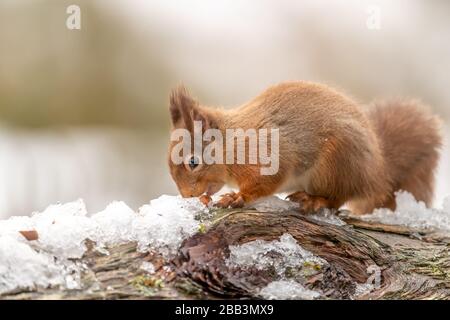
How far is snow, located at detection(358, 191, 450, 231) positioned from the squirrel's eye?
484 millimetres

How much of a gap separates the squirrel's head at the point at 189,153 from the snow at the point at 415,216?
1.48 ft

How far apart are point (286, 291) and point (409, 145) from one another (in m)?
0.88

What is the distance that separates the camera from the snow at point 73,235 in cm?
126

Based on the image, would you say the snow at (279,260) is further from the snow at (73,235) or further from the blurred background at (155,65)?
the blurred background at (155,65)

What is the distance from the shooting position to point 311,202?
1.80 metres

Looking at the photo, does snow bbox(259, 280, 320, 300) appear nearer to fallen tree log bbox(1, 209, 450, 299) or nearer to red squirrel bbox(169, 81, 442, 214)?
fallen tree log bbox(1, 209, 450, 299)

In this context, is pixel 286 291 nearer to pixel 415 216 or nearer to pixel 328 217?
pixel 328 217

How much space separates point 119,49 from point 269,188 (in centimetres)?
170

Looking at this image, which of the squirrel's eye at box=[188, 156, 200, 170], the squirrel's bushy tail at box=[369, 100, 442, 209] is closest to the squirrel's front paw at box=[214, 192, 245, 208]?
the squirrel's eye at box=[188, 156, 200, 170]

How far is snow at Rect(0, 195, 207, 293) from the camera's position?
49.8 inches

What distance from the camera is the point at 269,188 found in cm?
173

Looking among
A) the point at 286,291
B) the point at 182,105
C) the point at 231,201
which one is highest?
the point at 182,105

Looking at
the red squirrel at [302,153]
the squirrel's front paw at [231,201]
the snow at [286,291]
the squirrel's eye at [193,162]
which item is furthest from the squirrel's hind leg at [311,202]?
Answer: the snow at [286,291]

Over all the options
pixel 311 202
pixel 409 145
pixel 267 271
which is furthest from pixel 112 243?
pixel 409 145
